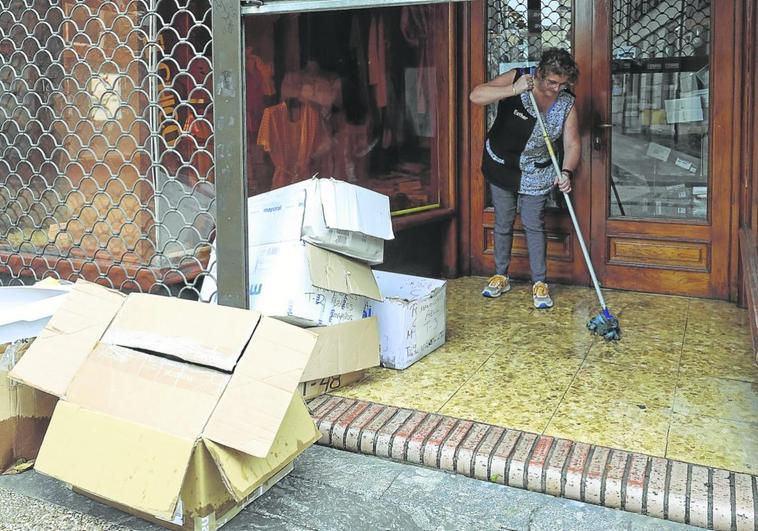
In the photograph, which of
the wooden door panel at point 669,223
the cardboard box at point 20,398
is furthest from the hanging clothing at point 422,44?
the cardboard box at point 20,398

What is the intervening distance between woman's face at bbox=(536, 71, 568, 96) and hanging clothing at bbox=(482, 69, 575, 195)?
0.15 meters

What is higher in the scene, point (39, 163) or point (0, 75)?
point (0, 75)

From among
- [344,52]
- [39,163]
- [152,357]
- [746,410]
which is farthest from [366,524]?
[344,52]

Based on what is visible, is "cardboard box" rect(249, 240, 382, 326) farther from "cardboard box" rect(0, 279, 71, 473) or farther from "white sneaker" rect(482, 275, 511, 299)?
"white sneaker" rect(482, 275, 511, 299)

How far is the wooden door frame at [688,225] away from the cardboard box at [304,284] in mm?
2329

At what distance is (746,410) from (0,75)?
3.92 m

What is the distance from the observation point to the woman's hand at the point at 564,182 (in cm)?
489

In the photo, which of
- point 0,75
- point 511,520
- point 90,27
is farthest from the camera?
point 0,75

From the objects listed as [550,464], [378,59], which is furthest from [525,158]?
[550,464]

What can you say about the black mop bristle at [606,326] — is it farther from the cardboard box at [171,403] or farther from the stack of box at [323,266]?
the cardboard box at [171,403]

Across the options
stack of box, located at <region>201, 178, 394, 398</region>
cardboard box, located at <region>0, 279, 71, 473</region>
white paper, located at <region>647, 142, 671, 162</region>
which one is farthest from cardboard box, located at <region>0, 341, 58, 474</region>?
white paper, located at <region>647, 142, 671, 162</region>

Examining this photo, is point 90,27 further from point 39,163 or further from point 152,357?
point 152,357

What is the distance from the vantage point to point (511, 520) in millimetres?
2598

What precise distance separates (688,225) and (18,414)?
3928 millimetres
